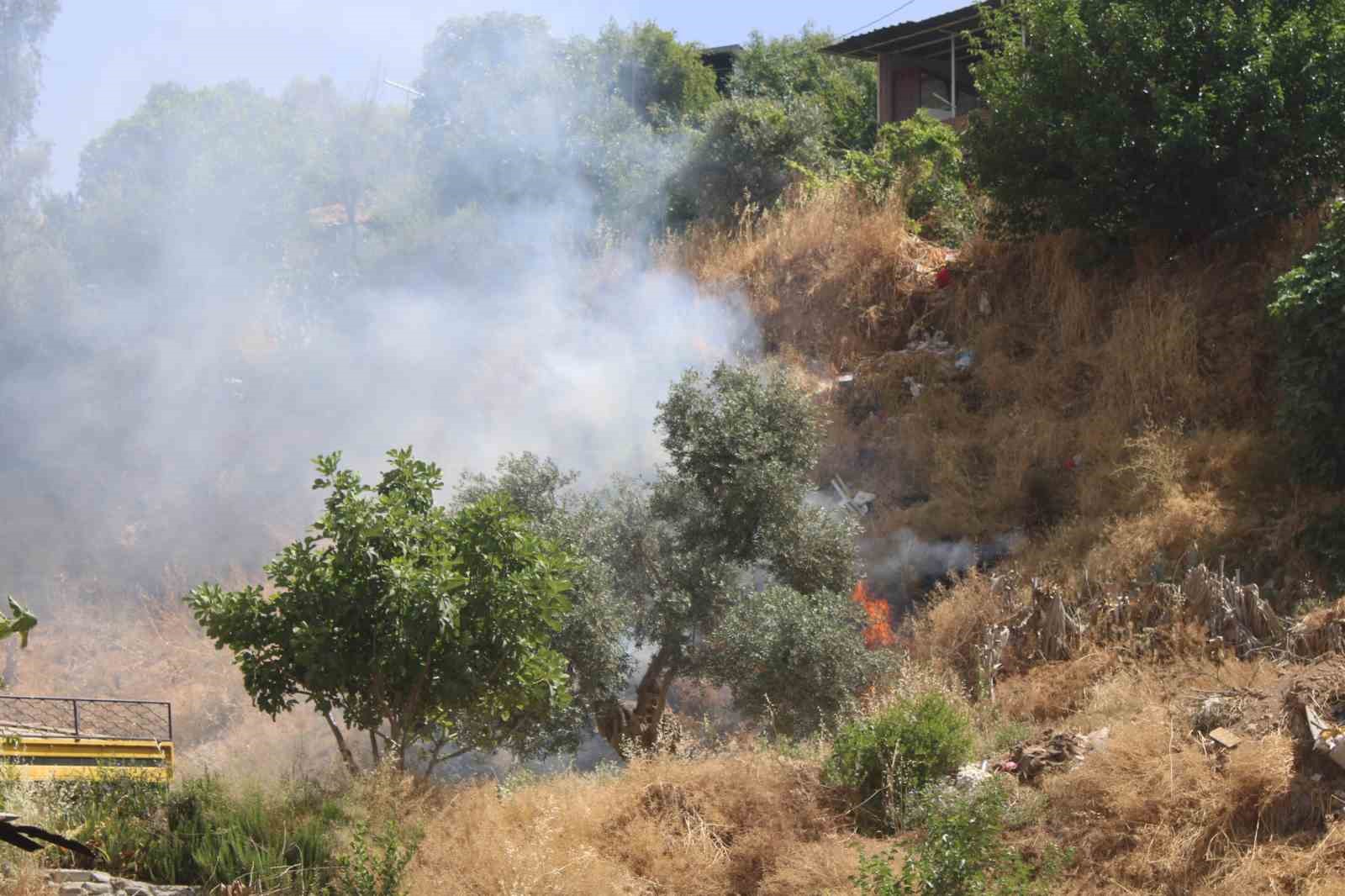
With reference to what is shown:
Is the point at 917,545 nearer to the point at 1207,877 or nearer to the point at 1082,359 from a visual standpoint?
the point at 1082,359

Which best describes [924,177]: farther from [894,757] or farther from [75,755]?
[75,755]

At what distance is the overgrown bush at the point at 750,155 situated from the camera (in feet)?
76.3

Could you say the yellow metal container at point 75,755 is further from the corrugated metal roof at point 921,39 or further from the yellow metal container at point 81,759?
the corrugated metal roof at point 921,39

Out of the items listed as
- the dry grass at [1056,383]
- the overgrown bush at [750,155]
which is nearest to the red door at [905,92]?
the overgrown bush at [750,155]

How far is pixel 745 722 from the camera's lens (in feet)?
38.3

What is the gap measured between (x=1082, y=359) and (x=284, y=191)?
16.5 meters

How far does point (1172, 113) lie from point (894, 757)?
9550 millimetres

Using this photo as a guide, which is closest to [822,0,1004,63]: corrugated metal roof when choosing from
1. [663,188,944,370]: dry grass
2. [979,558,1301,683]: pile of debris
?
[663,188,944,370]: dry grass

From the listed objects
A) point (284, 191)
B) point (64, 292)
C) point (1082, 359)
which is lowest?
Answer: point (1082, 359)

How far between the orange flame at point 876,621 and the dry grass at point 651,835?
391cm

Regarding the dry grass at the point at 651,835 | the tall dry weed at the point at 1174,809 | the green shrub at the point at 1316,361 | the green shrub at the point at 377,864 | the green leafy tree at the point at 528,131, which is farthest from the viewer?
the green leafy tree at the point at 528,131

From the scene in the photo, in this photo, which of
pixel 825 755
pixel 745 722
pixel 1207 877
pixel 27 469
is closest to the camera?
pixel 1207 877

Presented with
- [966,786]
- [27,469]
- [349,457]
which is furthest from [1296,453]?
[27,469]

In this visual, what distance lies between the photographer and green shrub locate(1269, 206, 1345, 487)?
477 inches
